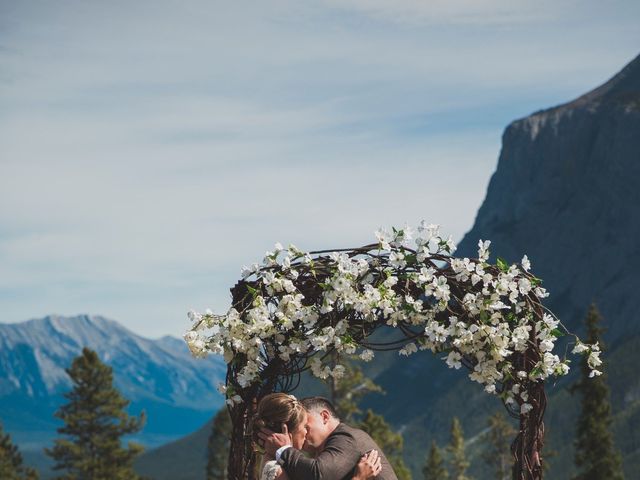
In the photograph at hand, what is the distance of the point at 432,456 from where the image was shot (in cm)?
7575

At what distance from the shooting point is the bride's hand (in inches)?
321

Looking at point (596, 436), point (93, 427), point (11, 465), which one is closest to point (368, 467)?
point (596, 436)

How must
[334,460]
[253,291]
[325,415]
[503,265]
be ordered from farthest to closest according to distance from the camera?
[253,291]
[503,265]
[325,415]
[334,460]

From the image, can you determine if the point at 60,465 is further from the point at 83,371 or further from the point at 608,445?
the point at 608,445

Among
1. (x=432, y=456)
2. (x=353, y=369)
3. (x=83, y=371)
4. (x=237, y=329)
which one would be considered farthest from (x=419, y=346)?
(x=432, y=456)

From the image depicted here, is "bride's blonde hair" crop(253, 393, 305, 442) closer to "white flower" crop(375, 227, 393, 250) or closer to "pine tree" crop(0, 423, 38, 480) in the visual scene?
"white flower" crop(375, 227, 393, 250)

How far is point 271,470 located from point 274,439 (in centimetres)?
27

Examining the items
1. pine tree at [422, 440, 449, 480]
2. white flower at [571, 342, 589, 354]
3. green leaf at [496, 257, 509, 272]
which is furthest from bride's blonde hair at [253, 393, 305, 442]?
pine tree at [422, 440, 449, 480]

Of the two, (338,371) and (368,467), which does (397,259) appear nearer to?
(338,371)

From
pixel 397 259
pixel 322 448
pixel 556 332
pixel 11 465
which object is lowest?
pixel 11 465

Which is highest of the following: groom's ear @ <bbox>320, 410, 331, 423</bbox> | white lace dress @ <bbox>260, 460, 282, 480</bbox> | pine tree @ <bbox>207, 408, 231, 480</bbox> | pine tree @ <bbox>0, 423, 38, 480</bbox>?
groom's ear @ <bbox>320, 410, 331, 423</bbox>

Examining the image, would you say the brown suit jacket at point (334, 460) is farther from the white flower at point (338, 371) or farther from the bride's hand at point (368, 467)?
the white flower at point (338, 371)

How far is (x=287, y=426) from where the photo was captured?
832cm

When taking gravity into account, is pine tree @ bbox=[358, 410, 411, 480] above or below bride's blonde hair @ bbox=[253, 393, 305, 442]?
below
